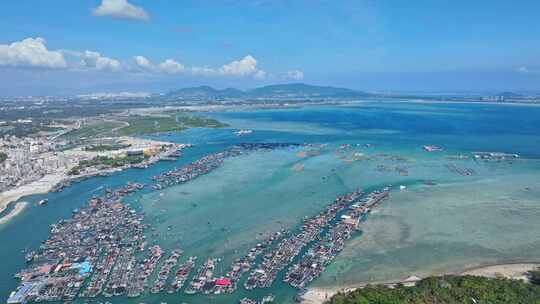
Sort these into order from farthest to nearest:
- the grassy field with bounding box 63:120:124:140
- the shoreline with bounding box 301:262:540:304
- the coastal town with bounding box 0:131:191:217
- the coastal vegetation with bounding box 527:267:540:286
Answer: the grassy field with bounding box 63:120:124:140 < the coastal town with bounding box 0:131:191:217 < the coastal vegetation with bounding box 527:267:540:286 < the shoreline with bounding box 301:262:540:304

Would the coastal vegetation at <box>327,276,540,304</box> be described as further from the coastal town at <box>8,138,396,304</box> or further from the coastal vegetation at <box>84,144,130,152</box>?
the coastal vegetation at <box>84,144,130,152</box>

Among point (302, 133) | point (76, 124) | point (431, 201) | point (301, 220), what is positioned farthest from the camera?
point (76, 124)

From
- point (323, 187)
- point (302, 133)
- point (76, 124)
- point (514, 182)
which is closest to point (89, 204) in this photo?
point (323, 187)

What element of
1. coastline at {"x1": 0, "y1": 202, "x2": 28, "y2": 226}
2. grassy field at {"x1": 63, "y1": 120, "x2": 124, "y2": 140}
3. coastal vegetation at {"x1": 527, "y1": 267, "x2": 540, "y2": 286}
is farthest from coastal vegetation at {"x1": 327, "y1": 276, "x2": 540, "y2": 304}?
grassy field at {"x1": 63, "y1": 120, "x2": 124, "y2": 140}

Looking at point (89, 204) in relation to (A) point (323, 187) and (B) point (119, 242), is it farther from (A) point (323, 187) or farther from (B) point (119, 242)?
(A) point (323, 187)

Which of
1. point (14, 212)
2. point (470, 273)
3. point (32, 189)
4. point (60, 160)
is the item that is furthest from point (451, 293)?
point (60, 160)
